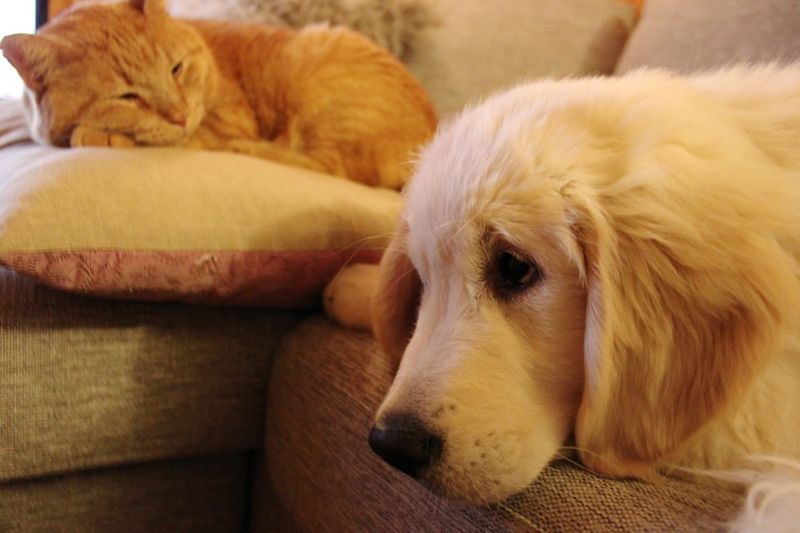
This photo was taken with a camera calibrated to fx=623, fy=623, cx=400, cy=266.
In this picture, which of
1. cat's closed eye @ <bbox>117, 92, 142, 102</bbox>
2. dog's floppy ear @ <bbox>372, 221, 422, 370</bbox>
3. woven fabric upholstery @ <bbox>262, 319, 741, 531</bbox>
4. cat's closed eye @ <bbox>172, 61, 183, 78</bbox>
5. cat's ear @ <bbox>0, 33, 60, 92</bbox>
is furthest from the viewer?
cat's closed eye @ <bbox>172, 61, 183, 78</bbox>

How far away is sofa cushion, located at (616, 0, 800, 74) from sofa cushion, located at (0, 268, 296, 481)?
50.3 inches

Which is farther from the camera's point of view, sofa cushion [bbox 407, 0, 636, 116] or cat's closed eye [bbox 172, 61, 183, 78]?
sofa cushion [bbox 407, 0, 636, 116]

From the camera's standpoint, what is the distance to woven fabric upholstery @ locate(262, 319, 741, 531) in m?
0.68

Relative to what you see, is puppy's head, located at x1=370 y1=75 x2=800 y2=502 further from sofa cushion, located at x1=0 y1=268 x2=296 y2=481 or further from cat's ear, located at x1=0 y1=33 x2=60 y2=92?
cat's ear, located at x1=0 y1=33 x2=60 y2=92

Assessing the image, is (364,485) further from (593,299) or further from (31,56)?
(31,56)

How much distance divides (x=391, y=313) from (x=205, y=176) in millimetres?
468

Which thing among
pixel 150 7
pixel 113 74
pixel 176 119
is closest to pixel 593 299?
pixel 176 119

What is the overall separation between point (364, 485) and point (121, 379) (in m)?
0.52

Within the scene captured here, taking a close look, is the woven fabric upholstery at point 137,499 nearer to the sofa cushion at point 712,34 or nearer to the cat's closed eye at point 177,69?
the cat's closed eye at point 177,69

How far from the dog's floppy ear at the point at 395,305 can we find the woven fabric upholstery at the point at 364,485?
0.04 m

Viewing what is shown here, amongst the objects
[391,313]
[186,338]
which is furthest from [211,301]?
[391,313]

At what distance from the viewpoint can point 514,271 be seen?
0.79m

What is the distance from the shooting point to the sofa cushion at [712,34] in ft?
4.75

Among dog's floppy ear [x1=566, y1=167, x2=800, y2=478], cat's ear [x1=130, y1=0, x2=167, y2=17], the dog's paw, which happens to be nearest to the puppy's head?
dog's floppy ear [x1=566, y1=167, x2=800, y2=478]
